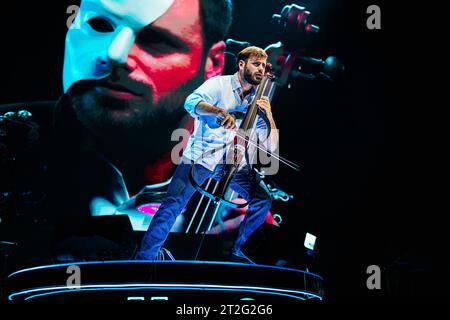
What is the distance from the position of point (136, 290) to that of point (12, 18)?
12.5 ft

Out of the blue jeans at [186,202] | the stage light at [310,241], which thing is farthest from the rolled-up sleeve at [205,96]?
the stage light at [310,241]

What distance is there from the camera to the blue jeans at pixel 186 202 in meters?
3.52

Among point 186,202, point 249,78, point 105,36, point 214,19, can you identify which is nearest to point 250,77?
point 249,78

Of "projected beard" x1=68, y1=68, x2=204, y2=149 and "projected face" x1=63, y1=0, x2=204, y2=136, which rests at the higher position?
"projected face" x1=63, y1=0, x2=204, y2=136

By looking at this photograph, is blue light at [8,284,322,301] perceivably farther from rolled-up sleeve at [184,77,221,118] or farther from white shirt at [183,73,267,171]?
rolled-up sleeve at [184,77,221,118]

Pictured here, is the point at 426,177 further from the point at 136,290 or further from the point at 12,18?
the point at 12,18

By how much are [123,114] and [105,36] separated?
839 millimetres

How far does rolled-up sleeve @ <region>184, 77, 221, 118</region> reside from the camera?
12.2 feet

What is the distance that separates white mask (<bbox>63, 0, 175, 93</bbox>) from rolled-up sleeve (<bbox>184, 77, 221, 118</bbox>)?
154 centimetres

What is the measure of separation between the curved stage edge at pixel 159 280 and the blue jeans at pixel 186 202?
1.28ft

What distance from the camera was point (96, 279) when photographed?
9.91 feet

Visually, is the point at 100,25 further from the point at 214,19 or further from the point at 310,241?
the point at 310,241

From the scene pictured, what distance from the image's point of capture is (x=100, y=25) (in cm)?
512

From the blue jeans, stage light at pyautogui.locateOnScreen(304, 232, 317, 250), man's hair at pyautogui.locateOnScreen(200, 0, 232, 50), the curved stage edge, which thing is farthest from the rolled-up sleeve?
stage light at pyautogui.locateOnScreen(304, 232, 317, 250)
